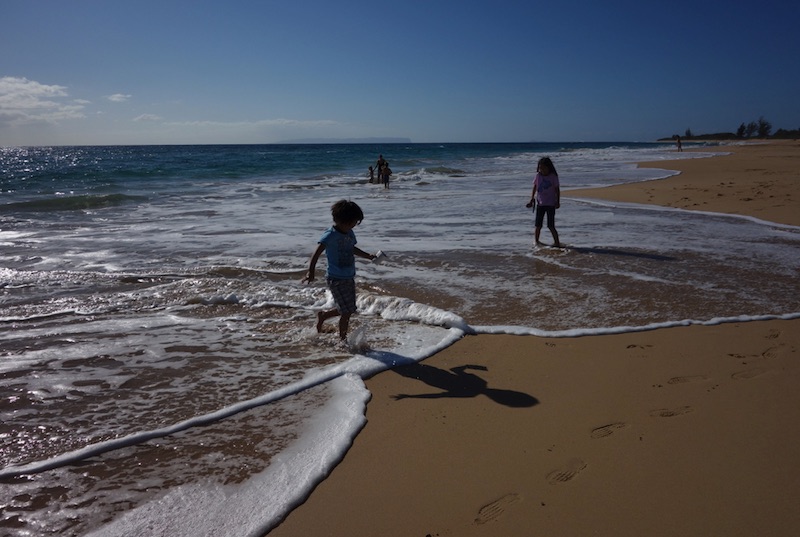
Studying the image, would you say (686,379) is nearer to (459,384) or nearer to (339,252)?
(459,384)

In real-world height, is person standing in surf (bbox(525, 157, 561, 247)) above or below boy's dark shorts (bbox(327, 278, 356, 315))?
above

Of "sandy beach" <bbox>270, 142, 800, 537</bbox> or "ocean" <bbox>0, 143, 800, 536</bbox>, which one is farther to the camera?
"ocean" <bbox>0, 143, 800, 536</bbox>

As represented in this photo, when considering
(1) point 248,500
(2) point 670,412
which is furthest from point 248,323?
(2) point 670,412

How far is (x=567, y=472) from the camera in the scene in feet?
9.02

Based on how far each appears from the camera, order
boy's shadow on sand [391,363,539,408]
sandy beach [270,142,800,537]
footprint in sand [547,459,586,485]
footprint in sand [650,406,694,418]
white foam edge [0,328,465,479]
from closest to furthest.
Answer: sandy beach [270,142,800,537] → footprint in sand [547,459,586,485] → white foam edge [0,328,465,479] → footprint in sand [650,406,694,418] → boy's shadow on sand [391,363,539,408]

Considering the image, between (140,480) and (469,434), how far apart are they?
183 centimetres

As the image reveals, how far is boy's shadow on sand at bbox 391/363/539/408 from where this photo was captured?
360 cm

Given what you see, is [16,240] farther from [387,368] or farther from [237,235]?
[387,368]

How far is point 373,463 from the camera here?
292cm

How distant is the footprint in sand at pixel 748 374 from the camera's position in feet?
12.4

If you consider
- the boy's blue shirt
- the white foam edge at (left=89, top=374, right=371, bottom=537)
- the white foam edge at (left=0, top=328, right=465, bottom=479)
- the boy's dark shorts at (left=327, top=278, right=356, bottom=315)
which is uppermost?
the boy's blue shirt

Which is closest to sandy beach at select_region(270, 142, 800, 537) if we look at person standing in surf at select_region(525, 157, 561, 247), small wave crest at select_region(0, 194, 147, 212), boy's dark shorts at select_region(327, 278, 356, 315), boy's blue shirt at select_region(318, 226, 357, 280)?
boy's dark shorts at select_region(327, 278, 356, 315)

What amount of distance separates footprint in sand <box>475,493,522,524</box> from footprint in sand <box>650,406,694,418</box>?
1.26 metres

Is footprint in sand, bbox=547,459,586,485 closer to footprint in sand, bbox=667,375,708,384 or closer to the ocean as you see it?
the ocean
